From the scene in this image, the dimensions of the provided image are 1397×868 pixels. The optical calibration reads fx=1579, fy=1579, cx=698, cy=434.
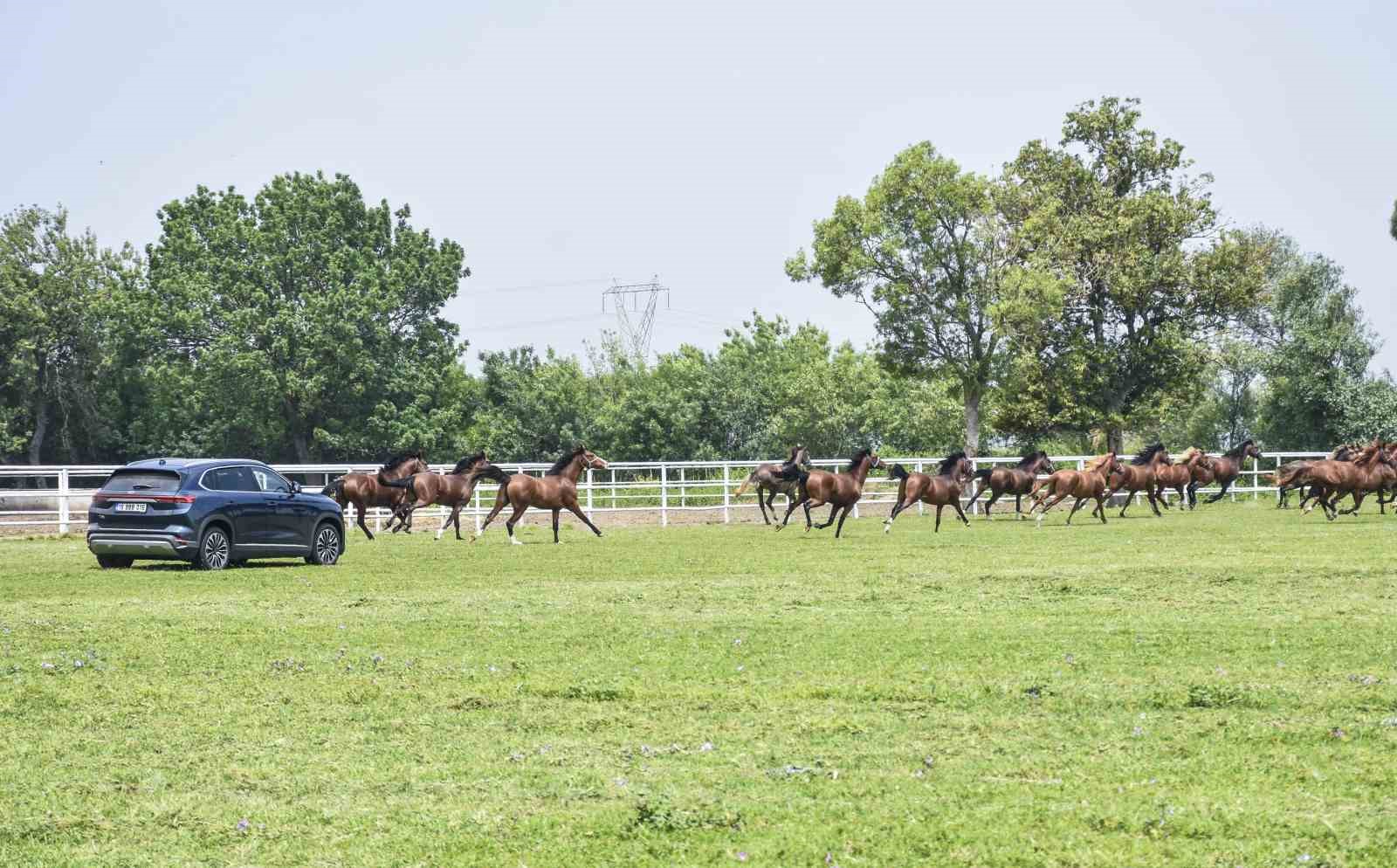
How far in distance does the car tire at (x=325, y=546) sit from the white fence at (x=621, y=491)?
15.6ft

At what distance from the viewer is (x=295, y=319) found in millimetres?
65688

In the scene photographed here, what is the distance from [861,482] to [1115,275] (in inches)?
983

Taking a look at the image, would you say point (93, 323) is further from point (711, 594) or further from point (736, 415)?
point (711, 594)

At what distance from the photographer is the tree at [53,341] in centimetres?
7125

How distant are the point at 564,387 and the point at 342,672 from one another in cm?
6955

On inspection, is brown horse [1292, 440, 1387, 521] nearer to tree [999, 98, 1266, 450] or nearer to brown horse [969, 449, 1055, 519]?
brown horse [969, 449, 1055, 519]

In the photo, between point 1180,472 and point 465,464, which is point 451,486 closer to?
point 465,464

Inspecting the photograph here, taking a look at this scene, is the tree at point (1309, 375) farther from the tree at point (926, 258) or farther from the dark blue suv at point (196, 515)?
the dark blue suv at point (196, 515)

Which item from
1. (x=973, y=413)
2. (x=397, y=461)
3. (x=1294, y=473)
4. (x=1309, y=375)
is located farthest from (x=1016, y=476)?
(x=1309, y=375)

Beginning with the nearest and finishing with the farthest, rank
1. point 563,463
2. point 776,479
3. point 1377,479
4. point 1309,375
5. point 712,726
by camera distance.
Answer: point 712,726, point 563,463, point 1377,479, point 776,479, point 1309,375

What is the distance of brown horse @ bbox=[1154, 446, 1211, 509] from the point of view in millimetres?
40934

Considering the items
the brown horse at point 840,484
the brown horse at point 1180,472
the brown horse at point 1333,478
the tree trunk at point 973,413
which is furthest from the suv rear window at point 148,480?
the tree trunk at point 973,413

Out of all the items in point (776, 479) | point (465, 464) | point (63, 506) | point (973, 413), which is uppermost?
point (973, 413)

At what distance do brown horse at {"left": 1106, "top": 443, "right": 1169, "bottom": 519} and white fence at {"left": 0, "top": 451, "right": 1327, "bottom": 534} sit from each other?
252 centimetres
